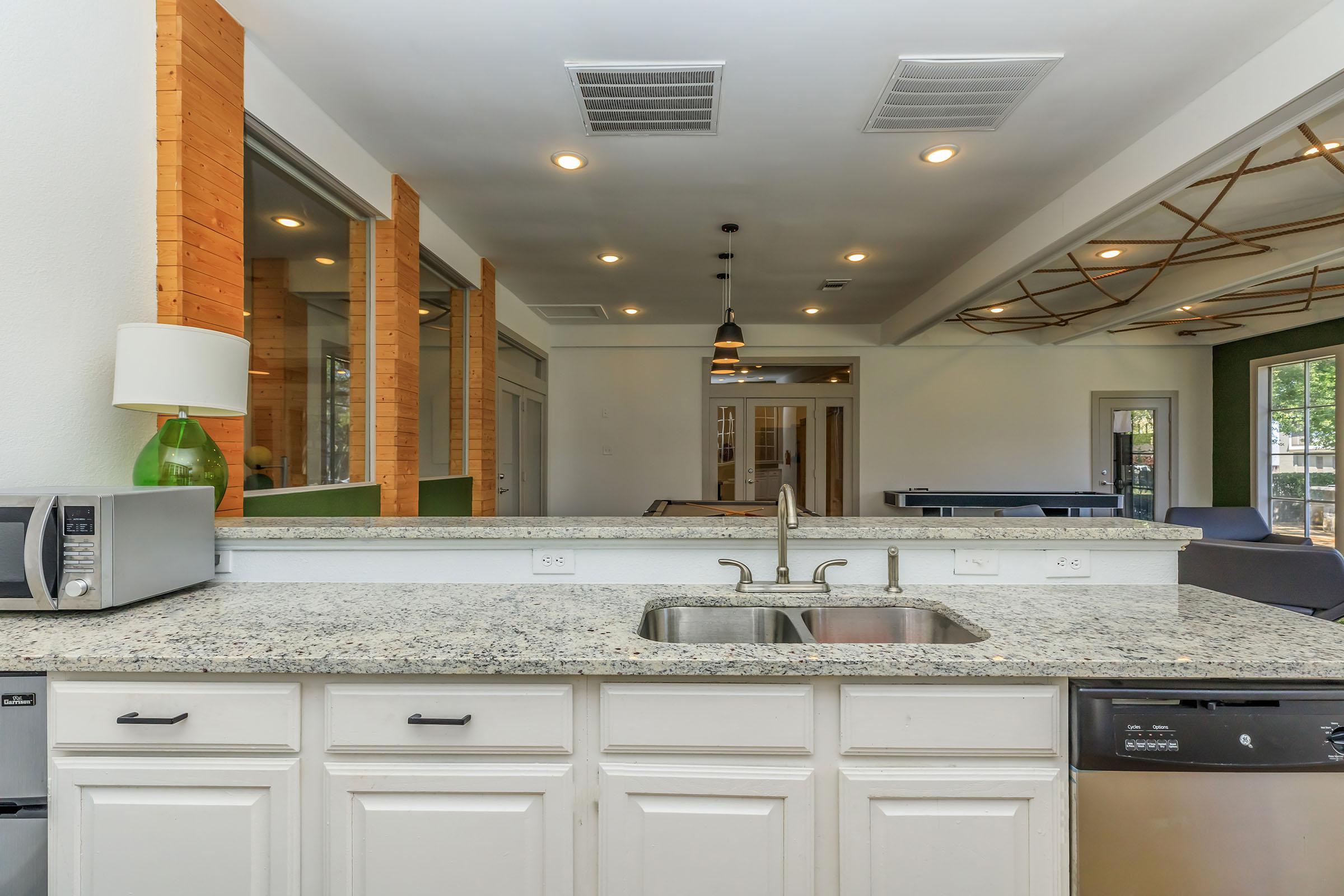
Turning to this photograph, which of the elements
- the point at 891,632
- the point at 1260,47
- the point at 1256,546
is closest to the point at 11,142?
the point at 891,632

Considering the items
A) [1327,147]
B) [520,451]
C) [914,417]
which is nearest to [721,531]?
[1327,147]

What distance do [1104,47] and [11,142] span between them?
3.24m

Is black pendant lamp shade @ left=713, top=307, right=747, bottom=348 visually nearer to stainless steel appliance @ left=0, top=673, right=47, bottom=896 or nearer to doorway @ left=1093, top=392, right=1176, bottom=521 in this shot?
stainless steel appliance @ left=0, top=673, right=47, bottom=896

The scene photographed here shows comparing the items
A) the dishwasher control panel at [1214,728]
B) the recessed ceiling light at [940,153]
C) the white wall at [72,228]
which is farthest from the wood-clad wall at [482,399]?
the dishwasher control panel at [1214,728]

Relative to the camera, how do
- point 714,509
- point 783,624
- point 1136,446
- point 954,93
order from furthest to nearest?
point 1136,446
point 714,509
point 954,93
point 783,624

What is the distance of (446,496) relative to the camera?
4113 mm

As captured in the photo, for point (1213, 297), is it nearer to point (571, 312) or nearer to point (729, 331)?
point (729, 331)

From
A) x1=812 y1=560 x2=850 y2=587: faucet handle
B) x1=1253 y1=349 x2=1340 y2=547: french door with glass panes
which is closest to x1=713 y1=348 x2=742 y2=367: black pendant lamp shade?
x1=812 y1=560 x2=850 y2=587: faucet handle

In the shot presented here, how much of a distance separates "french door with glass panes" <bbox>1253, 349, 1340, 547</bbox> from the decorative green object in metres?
7.67

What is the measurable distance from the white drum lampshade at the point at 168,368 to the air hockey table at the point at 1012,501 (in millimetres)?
5713

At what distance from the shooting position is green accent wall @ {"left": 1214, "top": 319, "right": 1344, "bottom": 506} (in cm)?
621

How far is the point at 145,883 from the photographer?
44.9 inches

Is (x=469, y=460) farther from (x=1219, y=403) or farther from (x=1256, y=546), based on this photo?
(x=1219, y=403)

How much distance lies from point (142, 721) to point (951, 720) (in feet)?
4.58
